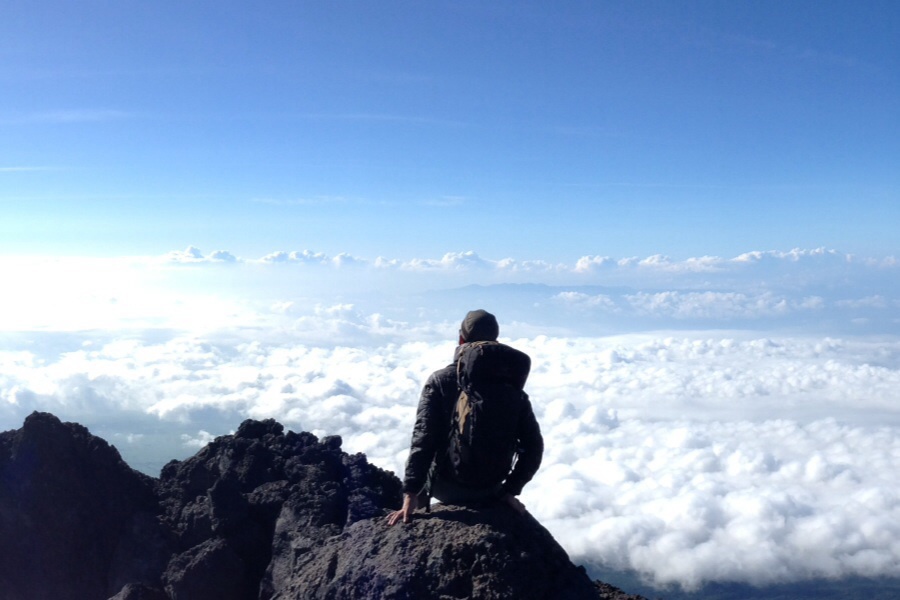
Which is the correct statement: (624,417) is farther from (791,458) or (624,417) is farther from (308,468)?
(308,468)

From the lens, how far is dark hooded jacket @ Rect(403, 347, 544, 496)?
5.91 metres

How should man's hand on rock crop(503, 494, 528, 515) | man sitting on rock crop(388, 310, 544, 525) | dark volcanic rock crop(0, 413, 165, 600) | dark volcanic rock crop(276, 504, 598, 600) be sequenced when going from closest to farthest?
dark volcanic rock crop(276, 504, 598, 600) < man sitting on rock crop(388, 310, 544, 525) < man's hand on rock crop(503, 494, 528, 515) < dark volcanic rock crop(0, 413, 165, 600)

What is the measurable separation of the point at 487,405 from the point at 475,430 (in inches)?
9.5

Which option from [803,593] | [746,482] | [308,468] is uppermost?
[308,468]

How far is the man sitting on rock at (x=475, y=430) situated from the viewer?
18.6ft

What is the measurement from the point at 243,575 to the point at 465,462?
3.96 metres

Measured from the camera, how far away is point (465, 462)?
5875 millimetres

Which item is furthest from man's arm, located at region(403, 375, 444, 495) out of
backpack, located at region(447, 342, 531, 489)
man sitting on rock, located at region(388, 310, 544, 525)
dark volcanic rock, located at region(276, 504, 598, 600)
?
dark volcanic rock, located at region(276, 504, 598, 600)

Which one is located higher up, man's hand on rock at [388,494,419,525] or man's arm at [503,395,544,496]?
man's arm at [503,395,544,496]

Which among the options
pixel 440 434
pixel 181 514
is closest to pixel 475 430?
pixel 440 434

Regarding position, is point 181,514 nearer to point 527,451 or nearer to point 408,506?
point 408,506

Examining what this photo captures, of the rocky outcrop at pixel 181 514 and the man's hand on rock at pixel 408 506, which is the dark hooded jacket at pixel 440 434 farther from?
the rocky outcrop at pixel 181 514

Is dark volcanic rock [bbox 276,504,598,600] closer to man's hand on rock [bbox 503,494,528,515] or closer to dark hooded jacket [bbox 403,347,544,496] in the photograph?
man's hand on rock [bbox 503,494,528,515]

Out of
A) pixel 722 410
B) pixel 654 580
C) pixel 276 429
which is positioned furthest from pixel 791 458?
pixel 276 429
